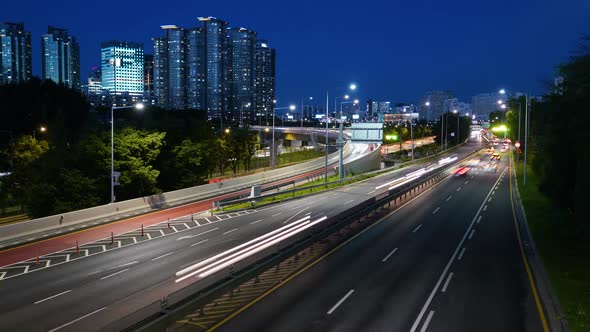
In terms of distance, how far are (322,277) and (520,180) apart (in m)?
44.4

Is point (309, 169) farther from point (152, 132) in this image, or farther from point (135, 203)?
point (135, 203)

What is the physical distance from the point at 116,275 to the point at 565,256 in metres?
20.6

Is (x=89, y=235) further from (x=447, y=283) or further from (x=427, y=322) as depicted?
(x=427, y=322)

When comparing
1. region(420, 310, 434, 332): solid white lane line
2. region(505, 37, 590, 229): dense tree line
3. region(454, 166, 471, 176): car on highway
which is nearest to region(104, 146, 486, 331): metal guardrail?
region(420, 310, 434, 332): solid white lane line

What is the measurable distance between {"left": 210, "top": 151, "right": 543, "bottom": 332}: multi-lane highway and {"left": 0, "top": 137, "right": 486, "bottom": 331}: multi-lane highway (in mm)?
4752

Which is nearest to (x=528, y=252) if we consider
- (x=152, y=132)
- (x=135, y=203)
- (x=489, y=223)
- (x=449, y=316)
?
(x=489, y=223)

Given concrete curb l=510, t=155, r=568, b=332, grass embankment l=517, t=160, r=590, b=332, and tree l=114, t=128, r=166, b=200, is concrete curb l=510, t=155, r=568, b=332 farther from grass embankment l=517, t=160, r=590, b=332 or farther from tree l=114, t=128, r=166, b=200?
tree l=114, t=128, r=166, b=200

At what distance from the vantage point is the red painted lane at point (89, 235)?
26.2 m

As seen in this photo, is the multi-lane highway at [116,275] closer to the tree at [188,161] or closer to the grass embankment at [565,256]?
the grass embankment at [565,256]

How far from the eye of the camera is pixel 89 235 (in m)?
30.9

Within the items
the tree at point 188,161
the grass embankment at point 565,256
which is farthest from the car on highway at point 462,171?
the tree at point 188,161

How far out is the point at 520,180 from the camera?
186ft

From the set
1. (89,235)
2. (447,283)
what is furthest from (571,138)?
(89,235)

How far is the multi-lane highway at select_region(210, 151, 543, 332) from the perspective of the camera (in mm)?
15211
